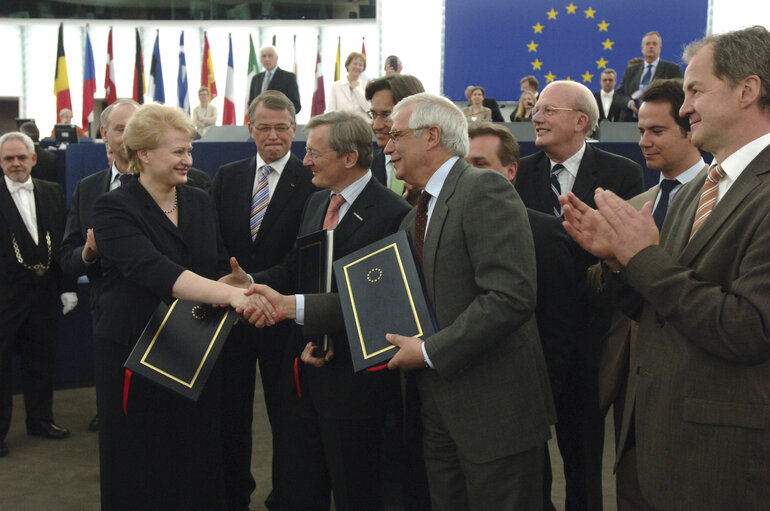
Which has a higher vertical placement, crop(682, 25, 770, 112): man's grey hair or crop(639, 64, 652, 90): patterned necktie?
crop(639, 64, 652, 90): patterned necktie

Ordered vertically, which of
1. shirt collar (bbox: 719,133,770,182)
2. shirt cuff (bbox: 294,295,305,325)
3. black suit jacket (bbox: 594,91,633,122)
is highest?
black suit jacket (bbox: 594,91,633,122)

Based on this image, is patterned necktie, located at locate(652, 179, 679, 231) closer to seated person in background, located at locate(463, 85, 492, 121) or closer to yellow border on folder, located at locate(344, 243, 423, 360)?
yellow border on folder, located at locate(344, 243, 423, 360)

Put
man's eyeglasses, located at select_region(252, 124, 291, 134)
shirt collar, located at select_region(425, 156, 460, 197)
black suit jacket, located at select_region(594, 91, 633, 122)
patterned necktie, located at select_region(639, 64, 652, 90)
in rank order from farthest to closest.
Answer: patterned necktie, located at select_region(639, 64, 652, 90) < black suit jacket, located at select_region(594, 91, 633, 122) < man's eyeglasses, located at select_region(252, 124, 291, 134) < shirt collar, located at select_region(425, 156, 460, 197)

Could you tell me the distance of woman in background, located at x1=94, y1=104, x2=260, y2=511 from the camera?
2562mm

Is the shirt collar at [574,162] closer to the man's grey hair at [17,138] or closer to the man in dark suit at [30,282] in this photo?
the man in dark suit at [30,282]

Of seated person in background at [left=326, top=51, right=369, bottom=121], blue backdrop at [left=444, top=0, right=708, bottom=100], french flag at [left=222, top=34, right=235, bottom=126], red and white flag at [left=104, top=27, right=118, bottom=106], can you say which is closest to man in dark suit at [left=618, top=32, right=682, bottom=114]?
seated person in background at [left=326, top=51, right=369, bottom=121]

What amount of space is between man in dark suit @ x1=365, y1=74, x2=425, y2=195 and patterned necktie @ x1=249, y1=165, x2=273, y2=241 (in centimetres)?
56

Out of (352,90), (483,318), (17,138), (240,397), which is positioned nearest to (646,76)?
(352,90)

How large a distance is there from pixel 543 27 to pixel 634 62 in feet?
14.9

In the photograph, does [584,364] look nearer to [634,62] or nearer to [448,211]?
[448,211]

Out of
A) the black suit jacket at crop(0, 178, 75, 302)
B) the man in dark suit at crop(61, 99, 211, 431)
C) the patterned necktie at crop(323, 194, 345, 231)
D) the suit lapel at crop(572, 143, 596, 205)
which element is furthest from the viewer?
the black suit jacket at crop(0, 178, 75, 302)

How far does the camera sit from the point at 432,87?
14266mm

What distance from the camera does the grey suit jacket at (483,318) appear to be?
1973mm

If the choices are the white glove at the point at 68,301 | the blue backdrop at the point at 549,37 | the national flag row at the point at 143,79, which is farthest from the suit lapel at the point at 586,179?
the national flag row at the point at 143,79
